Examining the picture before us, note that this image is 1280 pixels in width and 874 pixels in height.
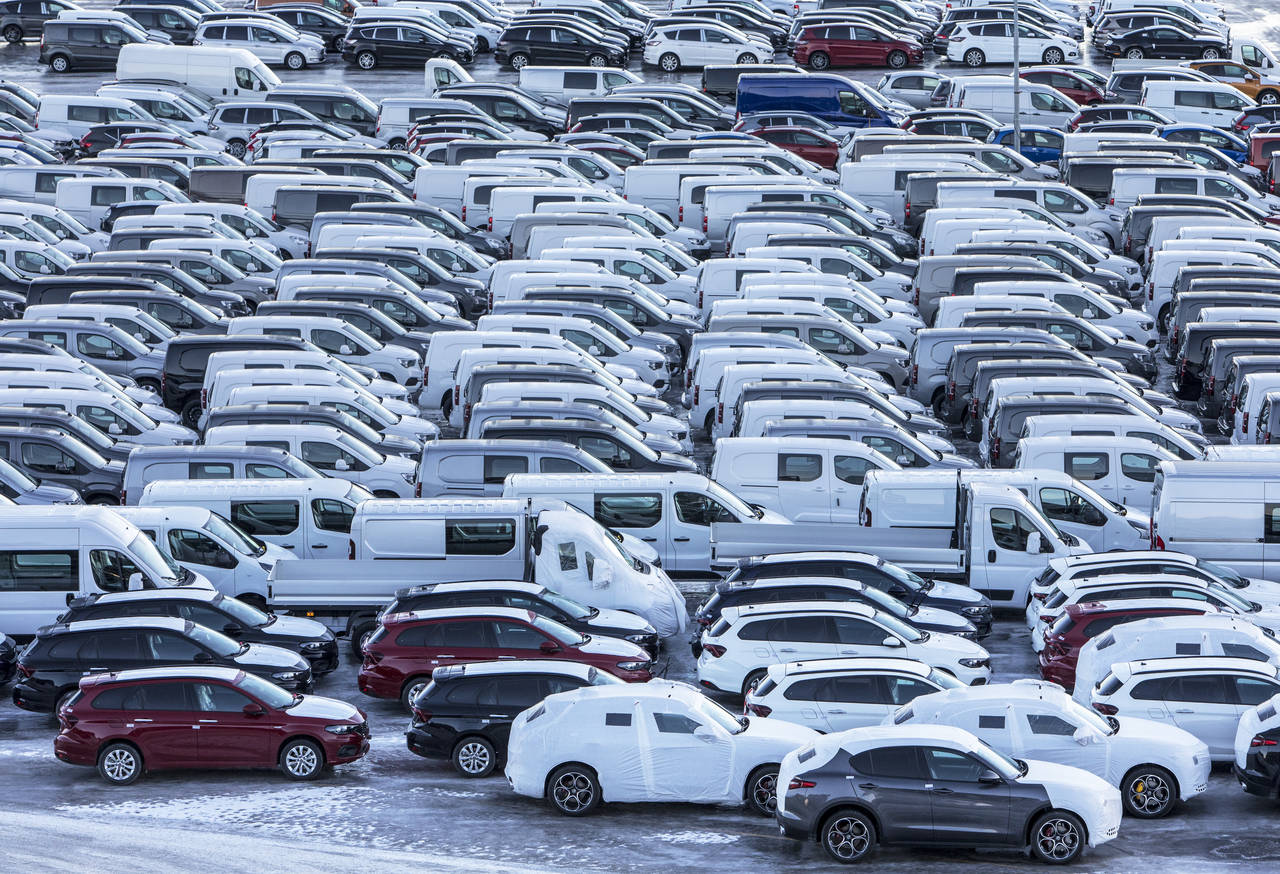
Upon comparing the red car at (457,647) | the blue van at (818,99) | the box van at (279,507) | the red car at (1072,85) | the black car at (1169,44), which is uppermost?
the black car at (1169,44)

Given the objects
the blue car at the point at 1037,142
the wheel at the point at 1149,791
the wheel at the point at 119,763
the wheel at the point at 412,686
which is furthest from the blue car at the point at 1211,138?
the wheel at the point at 119,763

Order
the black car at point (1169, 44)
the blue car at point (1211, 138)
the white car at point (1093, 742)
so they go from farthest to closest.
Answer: the black car at point (1169, 44)
the blue car at point (1211, 138)
the white car at point (1093, 742)

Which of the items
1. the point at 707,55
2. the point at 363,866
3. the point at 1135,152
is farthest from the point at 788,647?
the point at 707,55

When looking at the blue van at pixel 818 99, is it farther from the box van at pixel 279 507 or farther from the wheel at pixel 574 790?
the wheel at pixel 574 790

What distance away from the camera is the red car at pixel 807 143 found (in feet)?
169

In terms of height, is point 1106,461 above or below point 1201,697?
above

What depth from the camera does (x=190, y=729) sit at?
21359 mm

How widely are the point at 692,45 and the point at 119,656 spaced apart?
40.8m

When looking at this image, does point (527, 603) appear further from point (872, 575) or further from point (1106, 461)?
point (1106, 461)

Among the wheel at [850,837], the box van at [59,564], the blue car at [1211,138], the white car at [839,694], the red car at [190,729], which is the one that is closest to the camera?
the wheel at [850,837]

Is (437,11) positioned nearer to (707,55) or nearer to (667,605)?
(707,55)

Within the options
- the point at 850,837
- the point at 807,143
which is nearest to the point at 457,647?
the point at 850,837

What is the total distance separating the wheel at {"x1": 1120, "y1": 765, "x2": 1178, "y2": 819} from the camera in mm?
20359

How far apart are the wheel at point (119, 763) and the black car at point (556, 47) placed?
41.4 meters
